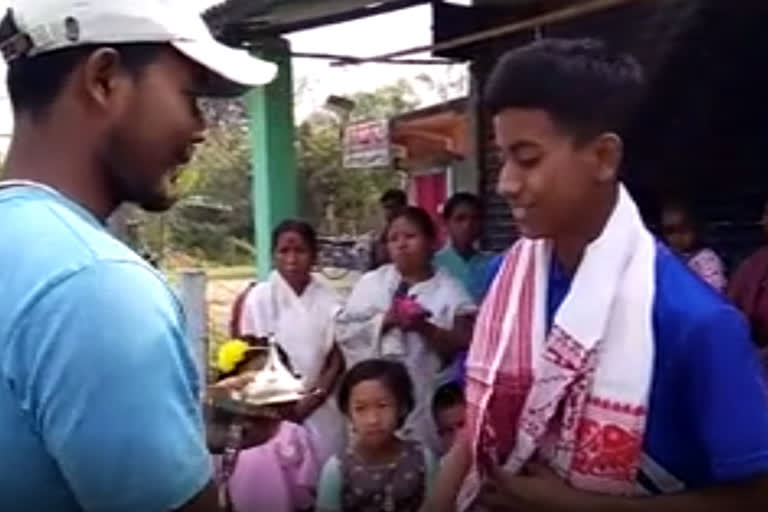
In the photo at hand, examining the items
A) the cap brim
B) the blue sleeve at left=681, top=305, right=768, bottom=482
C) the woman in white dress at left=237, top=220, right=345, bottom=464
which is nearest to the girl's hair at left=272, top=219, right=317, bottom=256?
the woman in white dress at left=237, top=220, right=345, bottom=464

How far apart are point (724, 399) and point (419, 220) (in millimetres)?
3546

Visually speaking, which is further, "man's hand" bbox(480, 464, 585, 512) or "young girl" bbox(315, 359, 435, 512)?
"young girl" bbox(315, 359, 435, 512)

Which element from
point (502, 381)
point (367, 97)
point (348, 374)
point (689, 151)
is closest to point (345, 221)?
point (367, 97)

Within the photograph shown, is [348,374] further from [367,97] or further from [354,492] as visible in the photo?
[367,97]

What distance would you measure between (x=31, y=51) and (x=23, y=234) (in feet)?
0.72

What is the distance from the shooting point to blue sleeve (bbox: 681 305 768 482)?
219cm

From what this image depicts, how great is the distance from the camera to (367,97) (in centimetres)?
2111

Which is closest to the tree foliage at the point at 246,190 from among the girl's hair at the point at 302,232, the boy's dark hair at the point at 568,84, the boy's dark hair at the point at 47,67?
the girl's hair at the point at 302,232

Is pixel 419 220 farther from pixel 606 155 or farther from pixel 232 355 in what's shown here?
pixel 606 155

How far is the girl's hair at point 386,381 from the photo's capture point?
480 cm

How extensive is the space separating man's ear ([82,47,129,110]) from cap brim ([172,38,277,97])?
0.07 m

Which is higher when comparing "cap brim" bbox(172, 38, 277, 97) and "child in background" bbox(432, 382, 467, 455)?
"cap brim" bbox(172, 38, 277, 97)

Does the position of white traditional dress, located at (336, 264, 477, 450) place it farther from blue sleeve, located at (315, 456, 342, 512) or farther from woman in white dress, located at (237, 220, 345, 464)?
blue sleeve, located at (315, 456, 342, 512)

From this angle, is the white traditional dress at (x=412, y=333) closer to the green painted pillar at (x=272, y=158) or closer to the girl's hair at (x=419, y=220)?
the girl's hair at (x=419, y=220)
